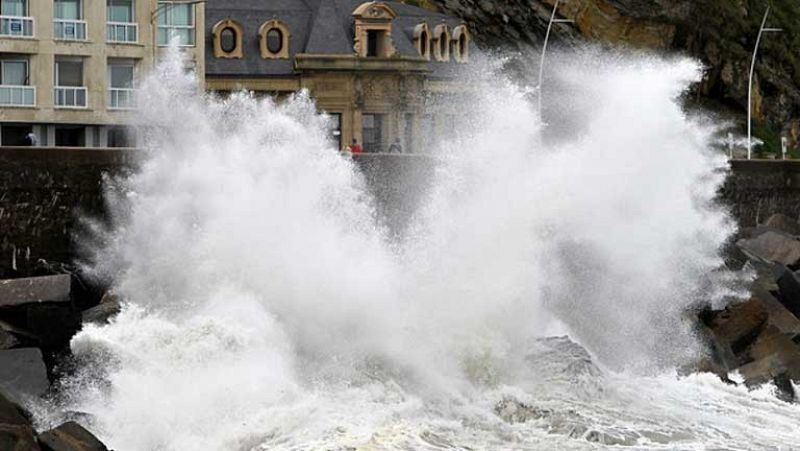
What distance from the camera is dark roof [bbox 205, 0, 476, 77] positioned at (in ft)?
162

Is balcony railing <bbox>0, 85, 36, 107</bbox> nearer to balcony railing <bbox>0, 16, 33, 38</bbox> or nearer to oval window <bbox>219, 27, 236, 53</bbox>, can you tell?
balcony railing <bbox>0, 16, 33, 38</bbox>

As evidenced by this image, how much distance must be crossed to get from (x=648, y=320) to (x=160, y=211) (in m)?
7.18

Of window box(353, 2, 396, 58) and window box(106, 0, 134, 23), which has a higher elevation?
window box(353, 2, 396, 58)

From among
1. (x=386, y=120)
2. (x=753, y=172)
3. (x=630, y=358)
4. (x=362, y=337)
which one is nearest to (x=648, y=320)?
(x=630, y=358)

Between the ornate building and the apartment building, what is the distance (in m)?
9.98

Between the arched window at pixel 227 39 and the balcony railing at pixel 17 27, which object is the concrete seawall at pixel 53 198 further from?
the arched window at pixel 227 39

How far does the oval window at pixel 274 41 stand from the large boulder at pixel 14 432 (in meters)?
33.8

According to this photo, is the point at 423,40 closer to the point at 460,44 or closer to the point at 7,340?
the point at 460,44

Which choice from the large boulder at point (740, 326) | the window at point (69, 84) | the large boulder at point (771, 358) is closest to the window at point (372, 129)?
the window at point (69, 84)

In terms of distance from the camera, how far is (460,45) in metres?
53.9

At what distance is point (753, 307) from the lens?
25.0m

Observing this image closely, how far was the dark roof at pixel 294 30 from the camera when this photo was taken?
4934cm

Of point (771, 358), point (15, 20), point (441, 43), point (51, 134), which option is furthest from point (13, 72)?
point (441, 43)

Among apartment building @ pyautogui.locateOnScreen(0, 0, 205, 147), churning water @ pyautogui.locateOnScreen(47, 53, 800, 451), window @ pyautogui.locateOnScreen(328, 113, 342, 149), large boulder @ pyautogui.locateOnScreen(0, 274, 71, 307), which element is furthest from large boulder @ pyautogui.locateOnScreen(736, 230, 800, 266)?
window @ pyautogui.locateOnScreen(328, 113, 342, 149)
